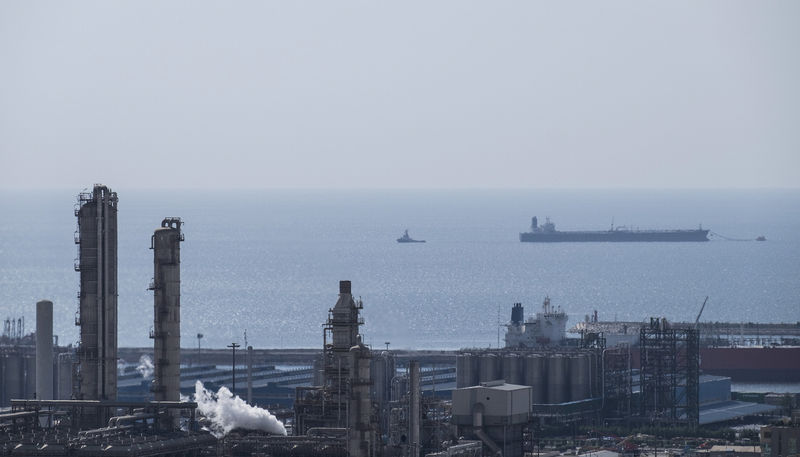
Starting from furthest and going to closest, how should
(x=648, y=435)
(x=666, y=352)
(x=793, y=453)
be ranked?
1. (x=666, y=352)
2. (x=648, y=435)
3. (x=793, y=453)

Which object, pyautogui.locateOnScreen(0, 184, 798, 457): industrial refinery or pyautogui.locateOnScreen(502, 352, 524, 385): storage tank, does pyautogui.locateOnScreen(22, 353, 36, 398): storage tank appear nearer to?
pyautogui.locateOnScreen(0, 184, 798, 457): industrial refinery

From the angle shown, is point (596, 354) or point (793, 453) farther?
point (596, 354)

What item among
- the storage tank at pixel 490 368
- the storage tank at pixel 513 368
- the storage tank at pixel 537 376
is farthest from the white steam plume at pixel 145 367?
the storage tank at pixel 537 376

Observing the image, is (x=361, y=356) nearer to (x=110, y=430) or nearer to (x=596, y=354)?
(x=110, y=430)

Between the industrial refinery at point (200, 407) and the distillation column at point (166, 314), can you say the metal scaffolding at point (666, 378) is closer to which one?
the industrial refinery at point (200, 407)

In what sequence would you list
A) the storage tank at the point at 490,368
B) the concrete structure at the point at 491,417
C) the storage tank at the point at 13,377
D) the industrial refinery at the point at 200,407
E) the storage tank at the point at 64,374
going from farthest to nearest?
the storage tank at the point at 13,377, the storage tank at the point at 490,368, the storage tank at the point at 64,374, the concrete structure at the point at 491,417, the industrial refinery at the point at 200,407

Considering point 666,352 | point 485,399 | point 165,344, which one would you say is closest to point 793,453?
point 485,399

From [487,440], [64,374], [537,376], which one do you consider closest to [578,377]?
[537,376]
